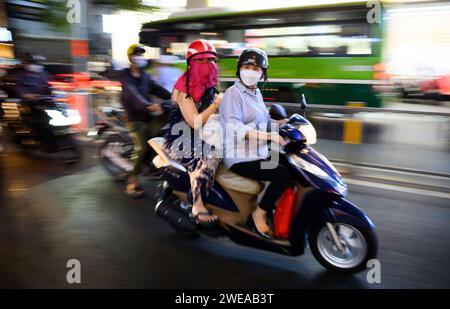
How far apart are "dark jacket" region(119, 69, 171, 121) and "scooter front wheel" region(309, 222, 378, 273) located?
8.86 feet

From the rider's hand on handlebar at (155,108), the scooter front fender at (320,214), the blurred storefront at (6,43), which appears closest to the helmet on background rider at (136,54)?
the rider's hand on handlebar at (155,108)

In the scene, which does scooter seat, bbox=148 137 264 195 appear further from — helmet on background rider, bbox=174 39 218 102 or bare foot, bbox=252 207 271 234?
helmet on background rider, bbox=174 39 218 102

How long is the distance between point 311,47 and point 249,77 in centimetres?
779

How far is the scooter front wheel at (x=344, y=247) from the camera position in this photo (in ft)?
9.81

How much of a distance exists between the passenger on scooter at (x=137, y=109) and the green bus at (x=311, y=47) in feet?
20.2

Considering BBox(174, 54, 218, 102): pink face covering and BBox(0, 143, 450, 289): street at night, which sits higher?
BBox(174, 54, 218, 102): pink face covering

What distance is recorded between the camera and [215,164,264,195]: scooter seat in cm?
329

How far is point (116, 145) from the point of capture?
5.87m

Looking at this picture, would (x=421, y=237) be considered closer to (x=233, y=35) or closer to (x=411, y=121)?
(x=411, y=121)

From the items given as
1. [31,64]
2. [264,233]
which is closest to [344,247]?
[264,233]

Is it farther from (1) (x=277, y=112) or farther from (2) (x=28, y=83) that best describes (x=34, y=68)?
(1) (x=277, y=112)

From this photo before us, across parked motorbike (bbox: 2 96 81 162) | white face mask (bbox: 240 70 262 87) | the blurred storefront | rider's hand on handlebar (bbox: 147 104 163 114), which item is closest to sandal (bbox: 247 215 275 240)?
white face mask (bbox: 240 70 262 87)

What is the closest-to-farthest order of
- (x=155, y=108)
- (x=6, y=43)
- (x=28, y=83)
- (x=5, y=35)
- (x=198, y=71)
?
(x=198, y=71) < (x=155, y=108) < (x=28, y=83) < (x=5, y=35) < (x=6, y=43)

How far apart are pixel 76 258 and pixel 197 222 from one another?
108cm
